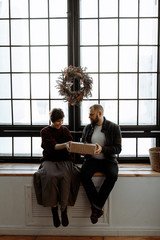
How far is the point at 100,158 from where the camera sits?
348 cm

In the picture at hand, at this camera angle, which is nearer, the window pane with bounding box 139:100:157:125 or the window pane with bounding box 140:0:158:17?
the window pane with bounding box 140:0:158:17

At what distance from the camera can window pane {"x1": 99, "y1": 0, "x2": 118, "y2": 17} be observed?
389 centimetres

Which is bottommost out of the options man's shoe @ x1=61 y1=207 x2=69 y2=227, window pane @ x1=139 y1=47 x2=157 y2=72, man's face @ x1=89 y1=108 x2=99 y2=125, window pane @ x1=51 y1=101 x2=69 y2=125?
man's shoe @ x1=61 y1=207 x2=69 y2=227

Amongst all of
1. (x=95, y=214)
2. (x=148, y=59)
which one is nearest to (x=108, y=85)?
(x=148, y=59)

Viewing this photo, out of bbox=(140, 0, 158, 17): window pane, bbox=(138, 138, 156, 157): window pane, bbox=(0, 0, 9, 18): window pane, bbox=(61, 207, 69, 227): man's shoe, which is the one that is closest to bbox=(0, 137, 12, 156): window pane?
bbox=(61, 207, 69, 227): man's shoe

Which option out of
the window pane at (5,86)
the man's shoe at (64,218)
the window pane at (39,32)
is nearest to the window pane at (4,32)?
the window pane at (39,32)

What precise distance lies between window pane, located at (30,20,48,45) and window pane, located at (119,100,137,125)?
4.72ft

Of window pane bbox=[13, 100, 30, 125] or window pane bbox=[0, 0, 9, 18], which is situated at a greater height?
window pane bbox=[0, 0, 9, 18]

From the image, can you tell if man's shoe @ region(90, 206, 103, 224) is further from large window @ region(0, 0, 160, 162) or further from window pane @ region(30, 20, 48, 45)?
window pane @ region(30, 20, 48, 45)

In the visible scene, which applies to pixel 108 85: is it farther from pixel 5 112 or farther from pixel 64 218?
pixel 64 218

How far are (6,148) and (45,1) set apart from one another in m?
2.20

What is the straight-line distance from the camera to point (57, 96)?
13.2ft

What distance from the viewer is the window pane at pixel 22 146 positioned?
4.11m

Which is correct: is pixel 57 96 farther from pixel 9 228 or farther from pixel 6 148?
pixel 9 228
